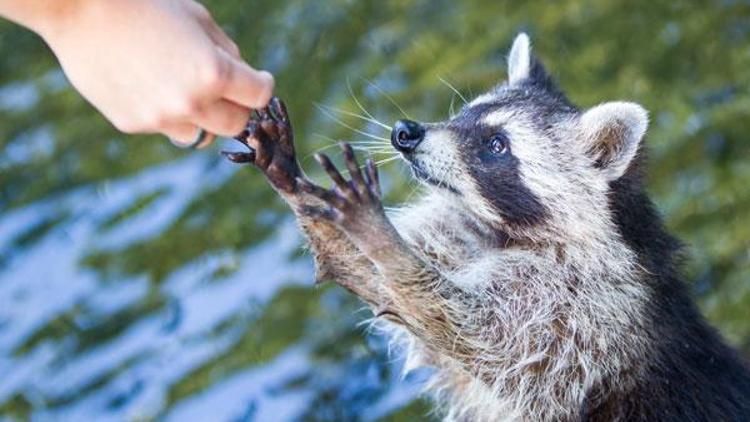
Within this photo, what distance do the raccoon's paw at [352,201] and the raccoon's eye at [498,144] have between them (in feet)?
2.42

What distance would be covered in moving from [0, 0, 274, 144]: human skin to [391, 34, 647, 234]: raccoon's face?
184 cm

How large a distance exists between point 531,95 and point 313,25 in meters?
3.89

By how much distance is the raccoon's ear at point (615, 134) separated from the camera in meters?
4.66

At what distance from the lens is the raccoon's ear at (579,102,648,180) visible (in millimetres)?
4660

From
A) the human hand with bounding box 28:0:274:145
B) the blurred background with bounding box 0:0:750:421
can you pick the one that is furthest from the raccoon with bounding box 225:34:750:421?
the human hand with bounding box 28:0:274:145

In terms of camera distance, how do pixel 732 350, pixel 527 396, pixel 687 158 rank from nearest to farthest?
1. pixel 527 396
2. pixel 732 350
3. pixel 687 158

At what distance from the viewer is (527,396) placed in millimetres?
4648

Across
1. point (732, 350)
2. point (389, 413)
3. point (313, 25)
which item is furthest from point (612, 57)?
point (732, 350)

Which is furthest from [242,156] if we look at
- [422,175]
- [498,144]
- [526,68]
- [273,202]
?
[273,202]

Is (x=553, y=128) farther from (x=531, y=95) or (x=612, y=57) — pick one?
(x=612, y=57)

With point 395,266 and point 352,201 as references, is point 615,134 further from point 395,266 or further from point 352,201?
point 352,201

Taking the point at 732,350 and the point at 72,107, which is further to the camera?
the point at 72,107

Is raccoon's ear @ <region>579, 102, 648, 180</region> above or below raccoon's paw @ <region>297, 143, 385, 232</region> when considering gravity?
above

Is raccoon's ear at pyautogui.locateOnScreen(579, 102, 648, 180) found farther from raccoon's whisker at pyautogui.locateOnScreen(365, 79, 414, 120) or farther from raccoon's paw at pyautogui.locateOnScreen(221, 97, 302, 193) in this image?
raccoon's whisker at pyautogui.locateOnScreen(365, 79, 414, 120)
